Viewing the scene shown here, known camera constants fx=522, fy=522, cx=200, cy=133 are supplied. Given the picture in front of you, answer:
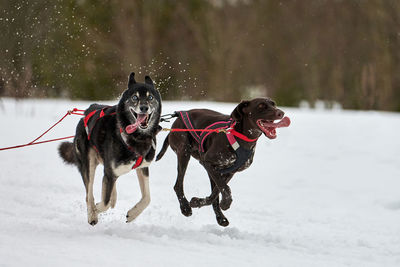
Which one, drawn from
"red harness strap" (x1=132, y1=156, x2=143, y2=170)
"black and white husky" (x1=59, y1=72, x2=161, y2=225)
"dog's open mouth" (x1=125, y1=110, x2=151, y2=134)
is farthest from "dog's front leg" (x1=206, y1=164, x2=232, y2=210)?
"dog's open mouth" (x1=125, y1=110, x2=151, y2=134)

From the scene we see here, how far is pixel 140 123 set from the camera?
4.24 meters

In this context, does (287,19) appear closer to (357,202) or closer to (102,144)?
(357,202)

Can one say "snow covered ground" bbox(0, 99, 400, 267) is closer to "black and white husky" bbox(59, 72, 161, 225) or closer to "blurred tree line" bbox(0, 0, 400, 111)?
"black and white husky" bbox(59, 72, 161, 225)

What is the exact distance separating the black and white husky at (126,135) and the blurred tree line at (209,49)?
37.3ft

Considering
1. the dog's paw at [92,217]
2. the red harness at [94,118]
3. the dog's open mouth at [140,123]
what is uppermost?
the dog's open mouth at [140,123]

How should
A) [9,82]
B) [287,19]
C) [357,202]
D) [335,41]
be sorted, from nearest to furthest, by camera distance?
1. [357,202]
2. [9,82]
3. [335,41]
4. [287,19]

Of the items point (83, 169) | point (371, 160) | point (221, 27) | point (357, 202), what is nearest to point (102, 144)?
point (83, 169)

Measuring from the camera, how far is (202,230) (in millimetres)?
4852

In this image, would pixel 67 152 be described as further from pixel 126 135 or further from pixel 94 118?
pixel 126 135

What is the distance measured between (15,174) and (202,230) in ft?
12.6

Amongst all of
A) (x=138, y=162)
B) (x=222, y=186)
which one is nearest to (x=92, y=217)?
(x=138, y=162)

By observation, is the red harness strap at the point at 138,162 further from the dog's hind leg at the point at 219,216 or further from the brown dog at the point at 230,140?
the dog's hind leg at the point at 219,216

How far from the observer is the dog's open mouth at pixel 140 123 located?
420 cm

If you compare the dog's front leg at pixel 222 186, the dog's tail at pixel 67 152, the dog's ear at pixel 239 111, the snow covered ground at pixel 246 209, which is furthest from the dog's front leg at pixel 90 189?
the dog's ear at pixel 239 111
